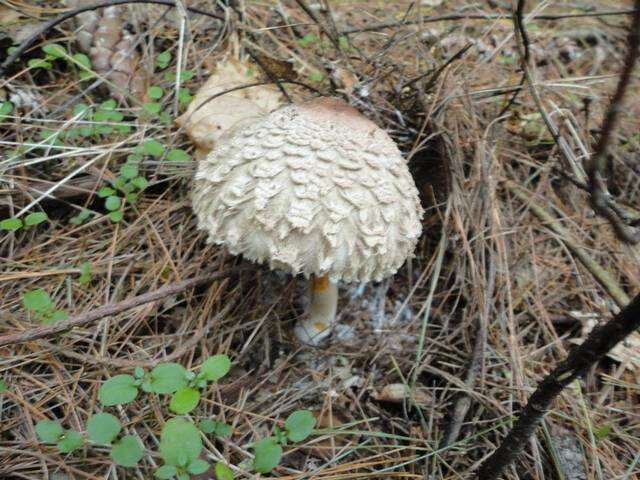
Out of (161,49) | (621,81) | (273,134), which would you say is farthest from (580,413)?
(161,49)

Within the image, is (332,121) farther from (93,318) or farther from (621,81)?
(93,318)

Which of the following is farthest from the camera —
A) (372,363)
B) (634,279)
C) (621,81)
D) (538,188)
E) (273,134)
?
(538,188)

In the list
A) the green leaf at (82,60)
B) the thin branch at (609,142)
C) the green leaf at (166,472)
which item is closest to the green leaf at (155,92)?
the green leaf at (82,60)

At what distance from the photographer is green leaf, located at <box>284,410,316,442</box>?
1598mm

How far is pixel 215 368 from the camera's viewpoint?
158cm

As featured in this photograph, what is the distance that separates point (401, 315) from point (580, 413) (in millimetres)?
868

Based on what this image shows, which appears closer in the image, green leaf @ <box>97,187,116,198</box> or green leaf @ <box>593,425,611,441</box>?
green leaf @ <box>593,425,611,441</box>

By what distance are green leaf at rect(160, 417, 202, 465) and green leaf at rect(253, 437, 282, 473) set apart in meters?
0.22

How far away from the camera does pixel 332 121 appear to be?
1783 millimetres

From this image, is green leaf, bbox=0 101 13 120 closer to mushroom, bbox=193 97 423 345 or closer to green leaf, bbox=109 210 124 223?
green leaf, bbox=109 210 124 223

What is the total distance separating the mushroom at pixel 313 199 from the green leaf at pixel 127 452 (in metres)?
0.71

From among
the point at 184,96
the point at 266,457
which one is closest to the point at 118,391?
the point at 266,457

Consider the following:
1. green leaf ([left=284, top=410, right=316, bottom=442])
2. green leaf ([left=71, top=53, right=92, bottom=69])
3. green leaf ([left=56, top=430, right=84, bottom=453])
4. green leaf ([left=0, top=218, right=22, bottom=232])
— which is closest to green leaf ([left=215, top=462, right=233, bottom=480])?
green leaf ([left=284, top=410, right=316, bottom=442])

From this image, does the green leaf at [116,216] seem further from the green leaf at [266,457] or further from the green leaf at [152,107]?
the green leaf at [266,457]
